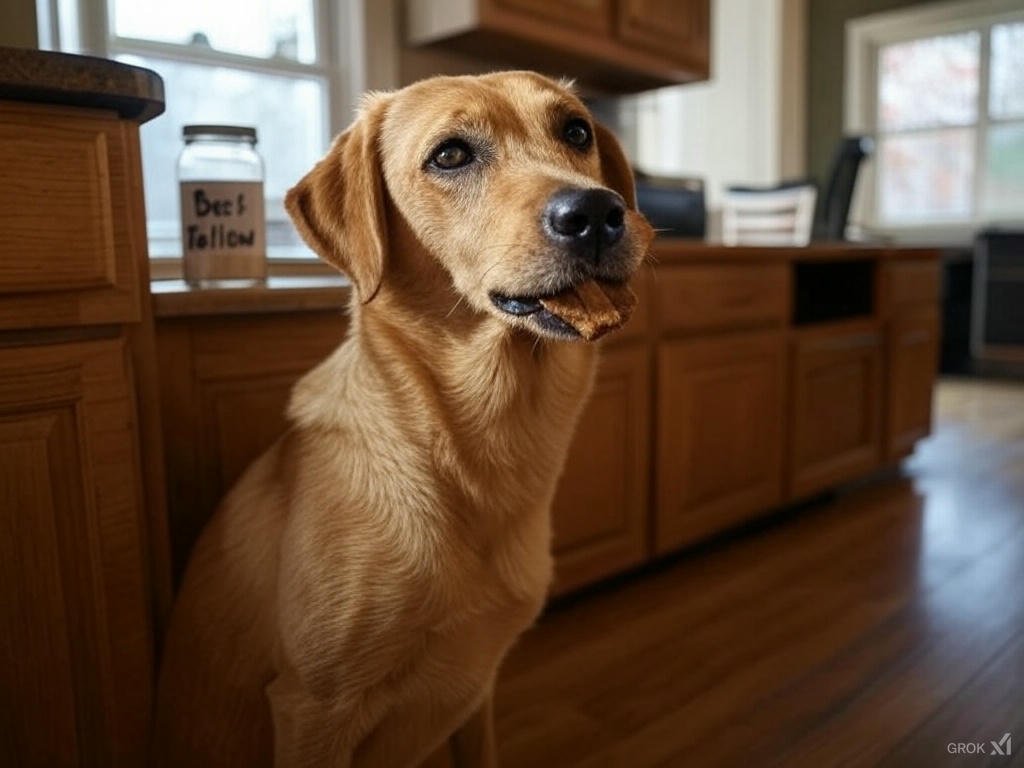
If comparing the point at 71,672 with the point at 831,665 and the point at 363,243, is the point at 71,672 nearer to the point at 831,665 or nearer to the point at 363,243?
the point at 363,243

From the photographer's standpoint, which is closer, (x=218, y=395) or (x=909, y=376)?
(x=218, y=395)

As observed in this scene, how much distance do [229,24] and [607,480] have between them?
148cm

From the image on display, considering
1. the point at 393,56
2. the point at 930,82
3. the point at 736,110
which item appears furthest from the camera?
the point at 930,82

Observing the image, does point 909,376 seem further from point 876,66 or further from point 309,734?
point 876,66

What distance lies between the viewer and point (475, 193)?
0.95 metres

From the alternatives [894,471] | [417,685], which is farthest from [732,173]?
[417,685]

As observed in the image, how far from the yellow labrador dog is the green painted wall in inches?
212

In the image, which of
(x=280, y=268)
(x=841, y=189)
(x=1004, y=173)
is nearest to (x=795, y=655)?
(x=280, y=268)

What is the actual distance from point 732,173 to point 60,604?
472 centimetres

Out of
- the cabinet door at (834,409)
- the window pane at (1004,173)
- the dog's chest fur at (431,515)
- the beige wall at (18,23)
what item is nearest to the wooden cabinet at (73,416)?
the dog's chest fur at (431,515)

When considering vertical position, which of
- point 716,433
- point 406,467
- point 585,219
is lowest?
point 716,433

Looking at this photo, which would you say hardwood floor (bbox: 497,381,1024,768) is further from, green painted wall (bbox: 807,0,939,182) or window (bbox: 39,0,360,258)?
green painted wall (bbox: 807,0,939,182)

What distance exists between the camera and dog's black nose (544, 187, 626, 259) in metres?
0.81

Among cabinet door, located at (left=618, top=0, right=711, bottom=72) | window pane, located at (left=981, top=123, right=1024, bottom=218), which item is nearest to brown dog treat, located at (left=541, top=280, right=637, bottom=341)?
cabinet door, located at (left=618, top=0, right=711, bottom=72)
